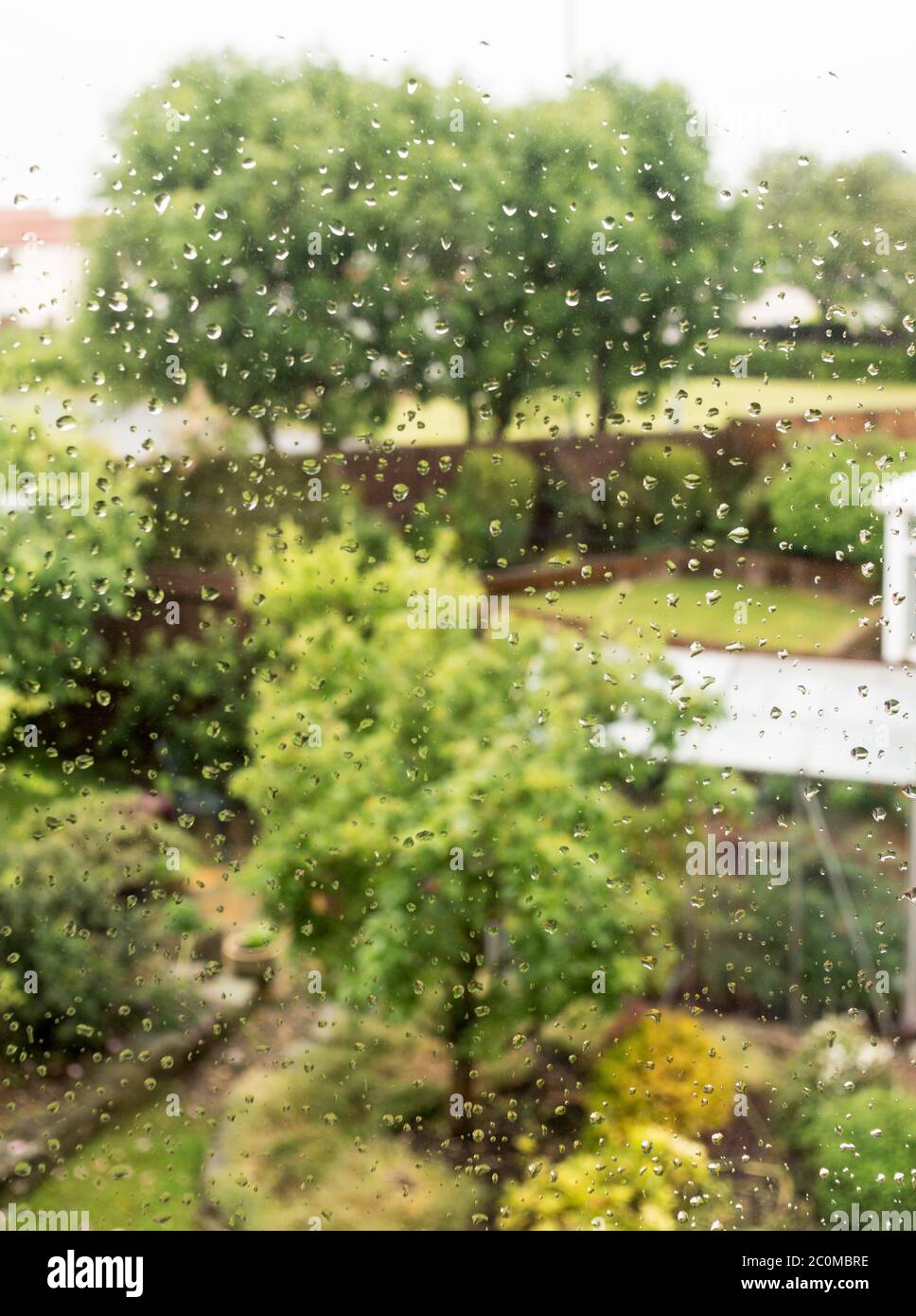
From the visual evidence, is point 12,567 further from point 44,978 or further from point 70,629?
point 44,978

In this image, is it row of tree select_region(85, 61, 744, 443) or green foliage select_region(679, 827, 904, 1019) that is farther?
green foliage select_region(679, 827, 904, 1019)

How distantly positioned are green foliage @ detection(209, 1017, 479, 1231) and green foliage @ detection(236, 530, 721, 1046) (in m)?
0.08

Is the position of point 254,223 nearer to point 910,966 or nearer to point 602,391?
point 602,391

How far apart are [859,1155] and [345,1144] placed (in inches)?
24.8

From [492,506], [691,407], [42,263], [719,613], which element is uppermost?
[42,263]

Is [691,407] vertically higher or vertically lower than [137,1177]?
higher

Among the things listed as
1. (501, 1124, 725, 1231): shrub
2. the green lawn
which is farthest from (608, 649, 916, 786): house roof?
(501, 1124, 725, 1231): shrub

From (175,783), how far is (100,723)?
122 mm

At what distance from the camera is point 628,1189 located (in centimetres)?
145

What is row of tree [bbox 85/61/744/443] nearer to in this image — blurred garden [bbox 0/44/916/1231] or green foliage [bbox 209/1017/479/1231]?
blurred garden [bbox 0/44/916/1231]

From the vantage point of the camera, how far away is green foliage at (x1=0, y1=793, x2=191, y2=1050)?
1490 millimetres

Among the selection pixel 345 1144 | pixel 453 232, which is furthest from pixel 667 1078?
pixel 453 232

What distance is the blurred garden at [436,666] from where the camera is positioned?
54.2 inches
